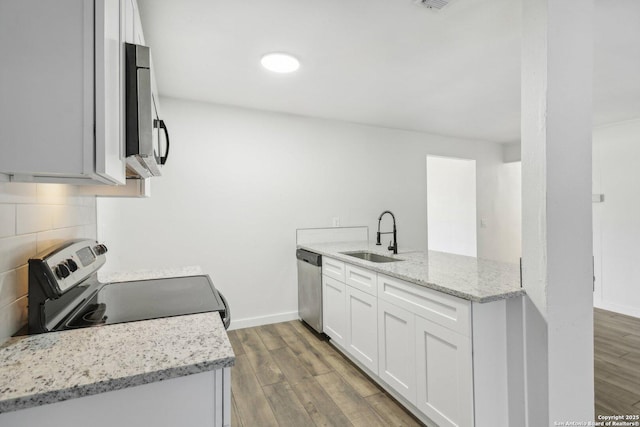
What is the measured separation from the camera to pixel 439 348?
5.41 feet

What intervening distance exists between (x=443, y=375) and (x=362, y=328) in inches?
31.0

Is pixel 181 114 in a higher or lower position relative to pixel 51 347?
higher

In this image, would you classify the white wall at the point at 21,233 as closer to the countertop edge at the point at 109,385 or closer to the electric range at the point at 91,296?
the electric range at the point at 91,296

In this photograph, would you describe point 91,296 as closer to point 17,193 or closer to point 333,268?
point 17,193

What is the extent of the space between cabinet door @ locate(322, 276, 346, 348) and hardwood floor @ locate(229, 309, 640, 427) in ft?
0.54

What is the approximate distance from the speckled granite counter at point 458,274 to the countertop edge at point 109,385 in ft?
3.77

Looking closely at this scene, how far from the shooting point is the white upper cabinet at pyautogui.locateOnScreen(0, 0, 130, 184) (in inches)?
28.6

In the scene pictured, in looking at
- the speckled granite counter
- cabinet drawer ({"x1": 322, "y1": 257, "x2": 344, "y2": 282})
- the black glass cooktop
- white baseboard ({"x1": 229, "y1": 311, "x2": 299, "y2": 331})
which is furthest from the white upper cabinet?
white baseboard ({"x1": 229, "y1": 311, "x2": 299, "y2": 331})

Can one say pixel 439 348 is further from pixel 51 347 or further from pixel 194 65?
pixel 194 65

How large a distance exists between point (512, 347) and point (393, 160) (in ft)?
10.1

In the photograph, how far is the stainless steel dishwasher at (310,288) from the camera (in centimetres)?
307

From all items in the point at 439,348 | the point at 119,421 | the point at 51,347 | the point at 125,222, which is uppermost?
the point at 125,222

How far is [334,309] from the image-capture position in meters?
2.80

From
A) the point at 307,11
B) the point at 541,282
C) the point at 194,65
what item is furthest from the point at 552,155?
the point at 194,65
